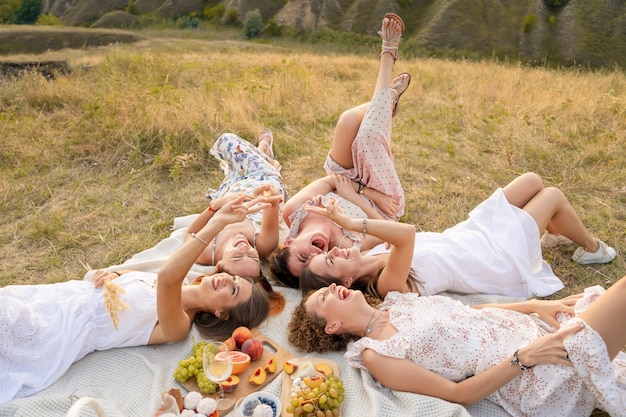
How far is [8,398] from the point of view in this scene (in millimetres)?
2988

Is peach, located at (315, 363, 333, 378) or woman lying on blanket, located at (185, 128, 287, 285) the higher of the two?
woman lying on blanket, located at (185, 128, 287, 285)

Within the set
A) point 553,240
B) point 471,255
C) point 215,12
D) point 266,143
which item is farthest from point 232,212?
point 215,12

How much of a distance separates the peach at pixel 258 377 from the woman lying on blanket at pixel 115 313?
1.54 feet

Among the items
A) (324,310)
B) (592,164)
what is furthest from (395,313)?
(592,164)

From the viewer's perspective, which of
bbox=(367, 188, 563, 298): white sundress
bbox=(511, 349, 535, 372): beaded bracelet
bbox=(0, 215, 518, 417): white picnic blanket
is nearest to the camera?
bbox=(511, 349, 535, 372): beaded bracelet

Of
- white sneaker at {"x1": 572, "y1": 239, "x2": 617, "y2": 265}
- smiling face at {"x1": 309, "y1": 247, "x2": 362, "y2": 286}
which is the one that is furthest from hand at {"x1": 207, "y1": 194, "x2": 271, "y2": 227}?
white sneaker at {"x1": 572, "y1": 239, "x2": 617, "y2": 265}

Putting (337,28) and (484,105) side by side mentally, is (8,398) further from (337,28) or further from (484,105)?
(337,28)

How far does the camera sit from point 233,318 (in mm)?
3654

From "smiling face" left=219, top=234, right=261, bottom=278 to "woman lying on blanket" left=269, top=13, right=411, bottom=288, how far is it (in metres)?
0.28

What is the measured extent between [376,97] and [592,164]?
354cm

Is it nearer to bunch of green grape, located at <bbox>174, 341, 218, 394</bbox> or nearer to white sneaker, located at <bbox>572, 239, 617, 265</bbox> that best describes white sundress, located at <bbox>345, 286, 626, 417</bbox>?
bunch of green grape, located at <bbox>174, 341, 218, 394</bbox>

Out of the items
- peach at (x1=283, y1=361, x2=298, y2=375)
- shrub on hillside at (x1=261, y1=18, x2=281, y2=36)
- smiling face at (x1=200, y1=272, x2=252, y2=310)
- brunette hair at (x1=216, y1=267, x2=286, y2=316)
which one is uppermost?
shrub on hillside at (x1=261, y1=18, x2=281, y2=36)

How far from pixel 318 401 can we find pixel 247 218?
7.80 ft

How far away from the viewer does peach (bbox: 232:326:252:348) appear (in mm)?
3549
